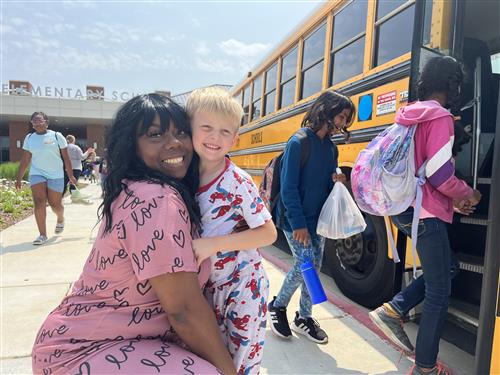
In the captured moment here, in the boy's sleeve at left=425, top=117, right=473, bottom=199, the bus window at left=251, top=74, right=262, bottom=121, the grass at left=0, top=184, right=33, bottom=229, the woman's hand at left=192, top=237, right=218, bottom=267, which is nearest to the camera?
the woman's hand at left=192, top=237, right=218, bottom=267

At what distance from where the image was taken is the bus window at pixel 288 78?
4.29m

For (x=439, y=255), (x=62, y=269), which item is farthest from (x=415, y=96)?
(x=62, y=269)

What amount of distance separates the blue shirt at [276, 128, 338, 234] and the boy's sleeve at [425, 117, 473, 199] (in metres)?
0.65

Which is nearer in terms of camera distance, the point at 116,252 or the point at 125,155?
the point at 116,252

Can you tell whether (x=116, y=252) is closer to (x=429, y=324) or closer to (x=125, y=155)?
(x=125, y=155)

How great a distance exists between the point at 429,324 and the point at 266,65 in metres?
4.15

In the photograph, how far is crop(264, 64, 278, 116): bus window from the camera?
196 inches

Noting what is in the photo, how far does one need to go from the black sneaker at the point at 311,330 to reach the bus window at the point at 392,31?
1.83m

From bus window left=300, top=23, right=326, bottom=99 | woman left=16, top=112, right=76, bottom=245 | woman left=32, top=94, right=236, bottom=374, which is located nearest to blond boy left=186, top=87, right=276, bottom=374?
woman left=32, top=94, right=236, bottom=374

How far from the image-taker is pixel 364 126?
2859mm

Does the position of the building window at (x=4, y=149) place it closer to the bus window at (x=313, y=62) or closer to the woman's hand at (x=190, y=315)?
the bus window at (x=313, y=62)

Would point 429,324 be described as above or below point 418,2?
below

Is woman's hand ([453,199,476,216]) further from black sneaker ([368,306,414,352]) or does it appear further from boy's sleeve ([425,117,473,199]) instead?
black sneaker ([368,306,414,352])

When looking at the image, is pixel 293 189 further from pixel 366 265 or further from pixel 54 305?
pixel 54 305
